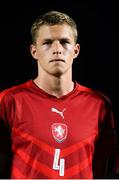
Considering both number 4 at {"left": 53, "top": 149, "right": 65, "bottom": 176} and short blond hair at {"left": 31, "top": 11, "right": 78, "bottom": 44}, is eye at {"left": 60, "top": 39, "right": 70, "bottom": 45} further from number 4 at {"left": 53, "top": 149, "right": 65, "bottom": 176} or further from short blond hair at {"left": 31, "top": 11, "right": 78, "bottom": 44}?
number 4 at {"left": 53, "top": 149, "right": 65, "bottom": 176}

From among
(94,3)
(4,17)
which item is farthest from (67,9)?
(4,17)

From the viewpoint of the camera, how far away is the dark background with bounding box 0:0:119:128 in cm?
241

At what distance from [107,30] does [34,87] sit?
A: 65 cm

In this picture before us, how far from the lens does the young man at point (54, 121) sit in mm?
1885

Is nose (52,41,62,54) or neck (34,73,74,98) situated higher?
nose (52,41,62,54)

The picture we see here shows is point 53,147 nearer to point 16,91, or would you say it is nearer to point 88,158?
point 88,158

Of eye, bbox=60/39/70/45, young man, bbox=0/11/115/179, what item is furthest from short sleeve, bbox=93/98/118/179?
eye, bbox=60/39/70/45

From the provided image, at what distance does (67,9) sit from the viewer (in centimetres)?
243

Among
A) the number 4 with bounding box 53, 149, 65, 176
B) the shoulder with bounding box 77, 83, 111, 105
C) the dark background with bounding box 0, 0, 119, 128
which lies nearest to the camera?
the number 4 with bounding box 53, 149, 65, 176

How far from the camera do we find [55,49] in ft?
6.35

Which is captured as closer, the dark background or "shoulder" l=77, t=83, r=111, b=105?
"shoulder" l=77, t=83, r=111, b=105

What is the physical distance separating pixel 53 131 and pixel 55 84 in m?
0.22

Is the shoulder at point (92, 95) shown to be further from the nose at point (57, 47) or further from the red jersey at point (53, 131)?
the nose at point (57, 47)

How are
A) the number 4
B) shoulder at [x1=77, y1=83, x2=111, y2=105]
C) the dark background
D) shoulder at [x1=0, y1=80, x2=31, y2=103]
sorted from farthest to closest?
the dark background < shoulder at [x1=77, y1=83, x2=111, y2=105] < shoulder at [x1=0, y1=80, x2=31, y2=103] < the number 4
